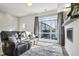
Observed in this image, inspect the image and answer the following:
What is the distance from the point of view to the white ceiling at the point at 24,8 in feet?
6.51

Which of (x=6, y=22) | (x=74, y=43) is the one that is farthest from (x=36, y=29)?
(x=74, y=43)

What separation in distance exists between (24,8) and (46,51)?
84 cm

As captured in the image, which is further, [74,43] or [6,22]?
[6,22]

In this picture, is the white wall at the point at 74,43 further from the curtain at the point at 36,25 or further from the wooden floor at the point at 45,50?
the curtain at the point at 36,25

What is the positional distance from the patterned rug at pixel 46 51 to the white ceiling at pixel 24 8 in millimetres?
646

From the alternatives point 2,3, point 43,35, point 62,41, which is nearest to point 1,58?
point 43,35

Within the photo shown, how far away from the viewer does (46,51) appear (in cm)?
198

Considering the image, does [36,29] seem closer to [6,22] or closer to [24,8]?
[24,8]

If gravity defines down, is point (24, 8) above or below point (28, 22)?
above

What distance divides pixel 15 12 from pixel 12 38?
459mm

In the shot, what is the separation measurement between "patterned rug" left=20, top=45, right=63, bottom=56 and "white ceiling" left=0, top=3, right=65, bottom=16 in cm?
65

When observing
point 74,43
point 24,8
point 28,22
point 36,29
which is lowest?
point 74,43

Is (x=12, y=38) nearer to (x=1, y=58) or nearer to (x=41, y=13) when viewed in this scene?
(x=1, y=58)

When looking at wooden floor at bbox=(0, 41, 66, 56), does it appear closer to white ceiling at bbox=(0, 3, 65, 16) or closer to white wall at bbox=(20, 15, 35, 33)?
white wall at bbox=(20, 15, 35, 33)
